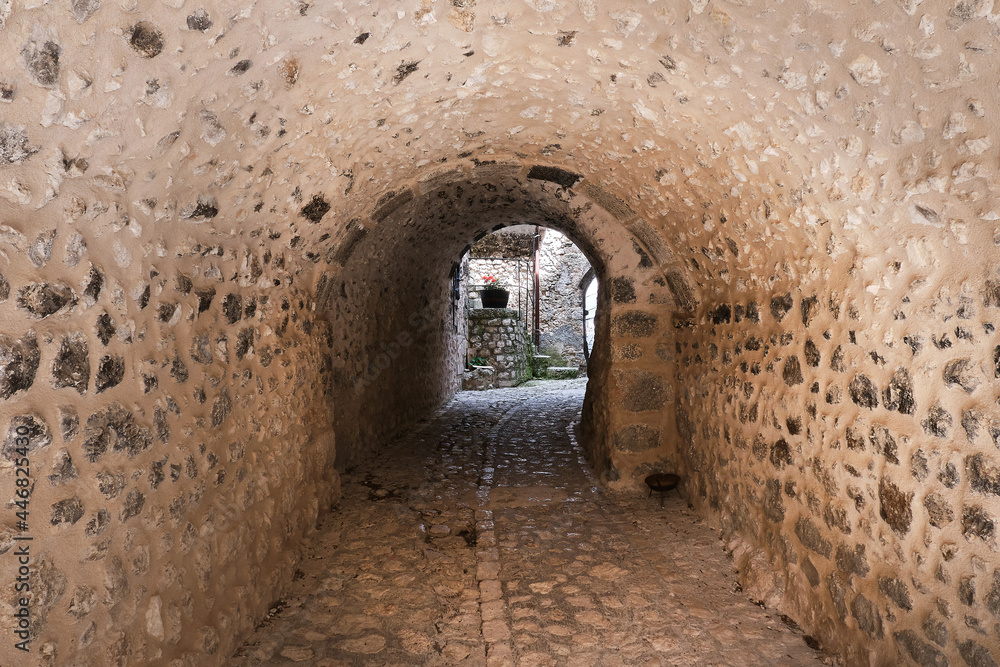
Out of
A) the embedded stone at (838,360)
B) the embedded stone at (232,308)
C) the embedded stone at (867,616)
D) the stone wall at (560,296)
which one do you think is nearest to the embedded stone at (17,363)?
the embedded stone at (232,308)

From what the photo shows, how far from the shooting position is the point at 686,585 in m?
3.00

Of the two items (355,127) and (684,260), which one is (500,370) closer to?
(684,260)

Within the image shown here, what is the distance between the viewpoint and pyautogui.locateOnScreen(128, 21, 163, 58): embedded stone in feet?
4.63

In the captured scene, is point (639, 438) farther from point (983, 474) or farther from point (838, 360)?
point (983, 474)

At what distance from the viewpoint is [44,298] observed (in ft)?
4.77

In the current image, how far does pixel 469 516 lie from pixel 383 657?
156 cm

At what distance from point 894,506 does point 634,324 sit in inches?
102

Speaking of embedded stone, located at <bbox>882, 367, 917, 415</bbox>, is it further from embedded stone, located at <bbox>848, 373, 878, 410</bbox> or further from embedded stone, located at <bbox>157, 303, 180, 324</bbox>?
embedded stone, located at <bbox>157, 303, 180, 324</bbox>

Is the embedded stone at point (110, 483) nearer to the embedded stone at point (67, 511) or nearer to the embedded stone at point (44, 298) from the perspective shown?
the embedded stone at point (67, 511)

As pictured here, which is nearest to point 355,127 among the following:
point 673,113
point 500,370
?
point 673,113

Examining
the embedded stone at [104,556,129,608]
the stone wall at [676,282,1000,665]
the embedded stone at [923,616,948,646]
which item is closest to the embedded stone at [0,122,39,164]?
the embedded stone at [104,556,129,608]

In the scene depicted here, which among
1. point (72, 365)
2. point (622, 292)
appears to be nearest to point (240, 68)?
point (72, 365)

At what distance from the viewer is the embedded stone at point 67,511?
4.87 feet

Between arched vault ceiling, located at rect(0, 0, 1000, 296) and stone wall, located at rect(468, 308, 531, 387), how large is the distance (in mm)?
9523
